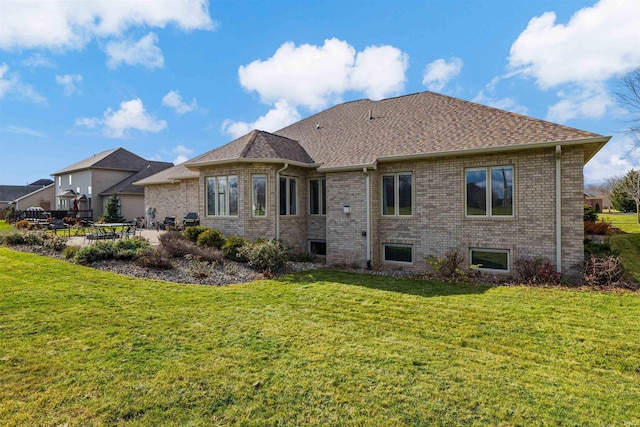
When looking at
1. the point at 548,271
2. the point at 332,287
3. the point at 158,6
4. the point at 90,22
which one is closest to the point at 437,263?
the point at 548,271

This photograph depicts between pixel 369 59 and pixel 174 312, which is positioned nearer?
pixel 174 312

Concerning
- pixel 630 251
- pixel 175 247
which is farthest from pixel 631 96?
pixel 175 247

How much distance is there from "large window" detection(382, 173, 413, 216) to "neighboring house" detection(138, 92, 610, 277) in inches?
1.5

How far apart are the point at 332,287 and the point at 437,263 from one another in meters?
3.73

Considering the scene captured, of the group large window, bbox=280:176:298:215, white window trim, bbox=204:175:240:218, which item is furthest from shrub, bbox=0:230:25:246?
large window, bbox=280:176:298:215

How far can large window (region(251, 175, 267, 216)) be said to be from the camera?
42.6ft

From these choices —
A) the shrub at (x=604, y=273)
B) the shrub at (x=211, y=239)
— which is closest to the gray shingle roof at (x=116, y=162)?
the shrub at (x=211, y=239)

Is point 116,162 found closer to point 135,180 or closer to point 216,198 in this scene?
point 135,180

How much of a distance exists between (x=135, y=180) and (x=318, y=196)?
26010mm

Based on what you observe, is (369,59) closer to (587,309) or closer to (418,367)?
(587,309)

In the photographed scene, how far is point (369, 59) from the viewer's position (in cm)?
1625

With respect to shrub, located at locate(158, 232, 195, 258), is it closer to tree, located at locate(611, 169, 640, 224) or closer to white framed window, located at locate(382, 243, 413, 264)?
white framed window, located at locate(382, 243, 413, 264)

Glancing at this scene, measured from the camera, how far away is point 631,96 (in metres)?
20.4

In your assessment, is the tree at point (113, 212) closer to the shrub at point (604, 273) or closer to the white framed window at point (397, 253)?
the white framed window at point (397, 253)
